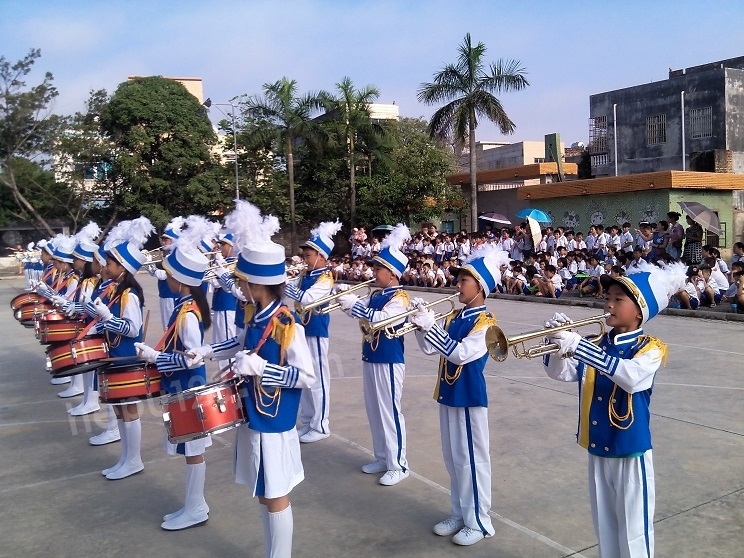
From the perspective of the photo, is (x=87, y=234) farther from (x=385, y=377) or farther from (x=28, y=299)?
(x=385, y=377)

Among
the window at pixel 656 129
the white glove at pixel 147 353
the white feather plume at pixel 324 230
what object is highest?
the window at pixel 656 129

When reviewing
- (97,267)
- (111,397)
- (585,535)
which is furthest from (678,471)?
(97,267)

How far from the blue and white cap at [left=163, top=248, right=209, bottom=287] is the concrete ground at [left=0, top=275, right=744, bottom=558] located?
1.77m

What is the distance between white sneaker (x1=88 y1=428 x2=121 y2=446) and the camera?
6816mm

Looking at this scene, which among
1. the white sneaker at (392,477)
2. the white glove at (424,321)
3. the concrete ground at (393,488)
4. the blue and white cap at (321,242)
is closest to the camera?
the white glove at (424,321)

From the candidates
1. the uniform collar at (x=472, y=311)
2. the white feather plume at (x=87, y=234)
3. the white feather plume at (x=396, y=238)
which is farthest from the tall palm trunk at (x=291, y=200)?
the uniform collar at (x=472, y=311)

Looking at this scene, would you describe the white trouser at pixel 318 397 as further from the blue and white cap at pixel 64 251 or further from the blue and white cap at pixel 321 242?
the blue and white cap at pixel 64 251

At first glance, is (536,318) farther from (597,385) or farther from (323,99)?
(323,99)

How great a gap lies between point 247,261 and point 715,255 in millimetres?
14249

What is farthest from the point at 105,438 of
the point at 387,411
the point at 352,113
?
the point at 352,113

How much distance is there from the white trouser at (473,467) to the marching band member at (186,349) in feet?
5.95

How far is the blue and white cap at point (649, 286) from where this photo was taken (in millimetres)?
3635

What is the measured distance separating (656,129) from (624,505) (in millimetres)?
30644

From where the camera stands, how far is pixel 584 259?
18.7m
